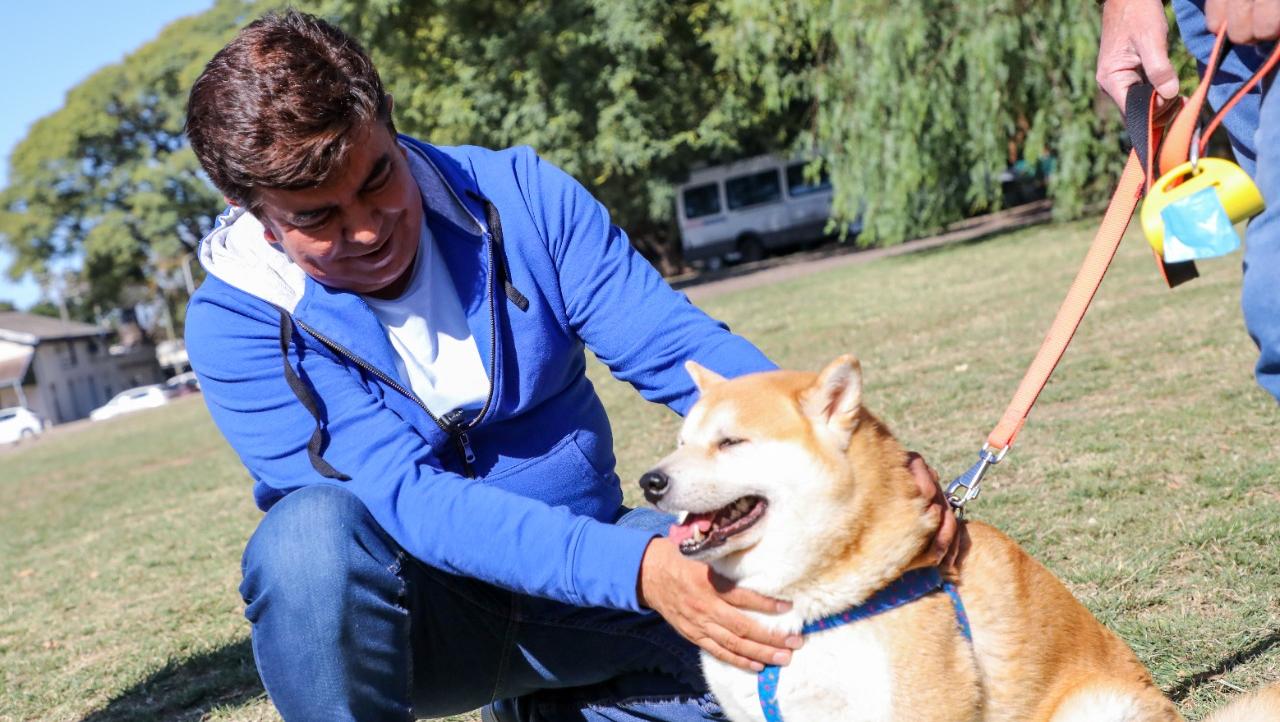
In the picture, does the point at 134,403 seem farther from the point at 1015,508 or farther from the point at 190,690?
the point at 1015,508

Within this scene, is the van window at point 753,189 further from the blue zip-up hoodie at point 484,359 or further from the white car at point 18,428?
Answer: the blue zip-up hoodie at point 484,359

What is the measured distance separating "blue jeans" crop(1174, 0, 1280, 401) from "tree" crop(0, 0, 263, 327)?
48.8m

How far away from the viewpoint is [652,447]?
795 cm

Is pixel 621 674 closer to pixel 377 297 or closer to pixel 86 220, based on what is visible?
pixel 377 297

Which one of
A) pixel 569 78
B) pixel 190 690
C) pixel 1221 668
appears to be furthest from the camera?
pixel 569 78

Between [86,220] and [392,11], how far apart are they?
27.7m

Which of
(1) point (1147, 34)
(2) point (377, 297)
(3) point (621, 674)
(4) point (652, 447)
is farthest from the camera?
(4) point (652, 447)

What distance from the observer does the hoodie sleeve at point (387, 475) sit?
232 cm

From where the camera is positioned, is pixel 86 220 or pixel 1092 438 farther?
pixel 86 220

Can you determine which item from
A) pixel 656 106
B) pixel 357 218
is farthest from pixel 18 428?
pixel 357 218

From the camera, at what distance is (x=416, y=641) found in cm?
273

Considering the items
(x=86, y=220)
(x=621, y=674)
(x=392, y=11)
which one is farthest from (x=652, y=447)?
(x=86, y=220)

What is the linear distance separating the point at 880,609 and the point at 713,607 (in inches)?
13.0

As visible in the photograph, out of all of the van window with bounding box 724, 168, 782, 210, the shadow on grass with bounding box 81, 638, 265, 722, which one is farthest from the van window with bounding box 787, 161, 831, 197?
the shadow on grass with bounding box 81, 638, 265, 722
